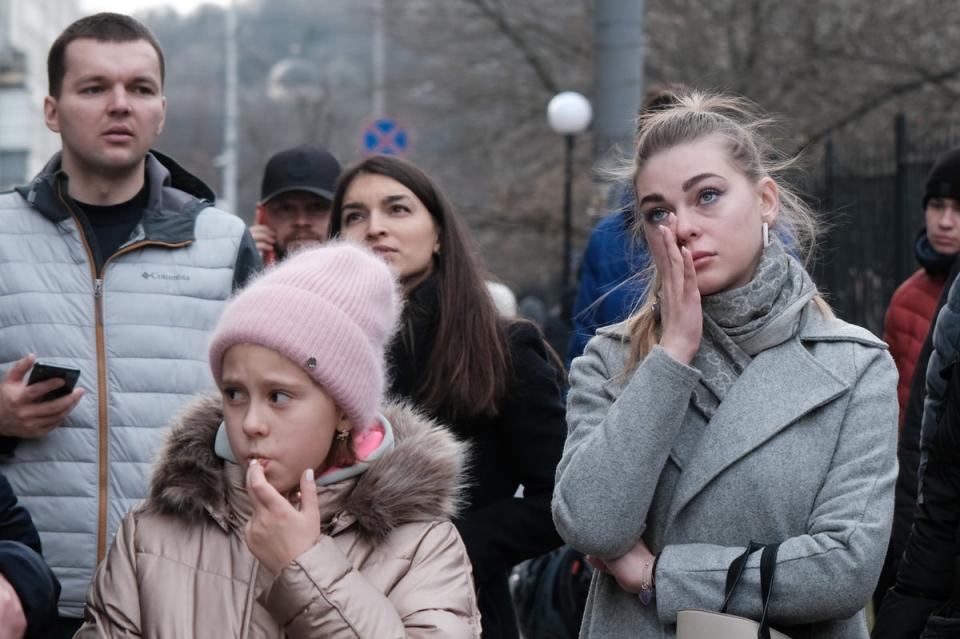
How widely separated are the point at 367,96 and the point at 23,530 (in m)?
27.6

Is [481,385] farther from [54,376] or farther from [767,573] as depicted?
[767,573]

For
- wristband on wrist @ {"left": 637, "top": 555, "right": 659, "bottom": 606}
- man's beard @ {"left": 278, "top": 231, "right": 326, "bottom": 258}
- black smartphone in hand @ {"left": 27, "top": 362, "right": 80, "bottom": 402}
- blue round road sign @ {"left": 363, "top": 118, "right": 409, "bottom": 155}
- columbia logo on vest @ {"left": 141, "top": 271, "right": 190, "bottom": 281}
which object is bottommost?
blue round road sign @ {"left": 363, "top": 118, "right": 409, "bottom": 155}

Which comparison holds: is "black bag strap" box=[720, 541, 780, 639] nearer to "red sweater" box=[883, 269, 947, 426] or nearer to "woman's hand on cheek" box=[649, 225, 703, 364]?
"woman's hand on cheek" box=[649, 225, 703, 364]

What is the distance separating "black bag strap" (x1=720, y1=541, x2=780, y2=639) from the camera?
9.72 ft

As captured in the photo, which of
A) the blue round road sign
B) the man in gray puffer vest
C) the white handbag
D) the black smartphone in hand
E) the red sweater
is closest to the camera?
the white handbag

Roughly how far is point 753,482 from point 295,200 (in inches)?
128

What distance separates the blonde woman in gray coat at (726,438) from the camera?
9.93ft

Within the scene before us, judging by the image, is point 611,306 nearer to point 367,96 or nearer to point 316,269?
point 316,269

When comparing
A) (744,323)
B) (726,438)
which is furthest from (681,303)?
(726,438)

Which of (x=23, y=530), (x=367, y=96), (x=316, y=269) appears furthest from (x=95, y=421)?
(x=367, y=96)

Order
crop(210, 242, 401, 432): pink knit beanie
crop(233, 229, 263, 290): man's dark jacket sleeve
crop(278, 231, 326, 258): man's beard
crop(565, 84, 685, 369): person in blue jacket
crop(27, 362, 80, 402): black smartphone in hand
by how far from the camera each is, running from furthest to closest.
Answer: crop(278, 231, 326, 258): man's beard, crop(565, 84, 685, 369): person in blue jacket, crop(233, 229, 263, 290): man's dark jacket sleeve, crop(27, 362, 80, 402): black smartphone in hand, crop(210, 242, 401, 432): pink knit beanie

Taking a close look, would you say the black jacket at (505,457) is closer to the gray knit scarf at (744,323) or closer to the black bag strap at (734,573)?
the gray knit scarf at (744,323)

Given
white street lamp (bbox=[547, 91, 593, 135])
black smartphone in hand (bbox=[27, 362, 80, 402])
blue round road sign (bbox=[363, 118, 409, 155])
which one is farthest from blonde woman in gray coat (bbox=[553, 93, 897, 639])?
blue round road sign (bbox=[363, 118, 409, 155])

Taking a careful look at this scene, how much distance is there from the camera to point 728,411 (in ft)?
10.3
